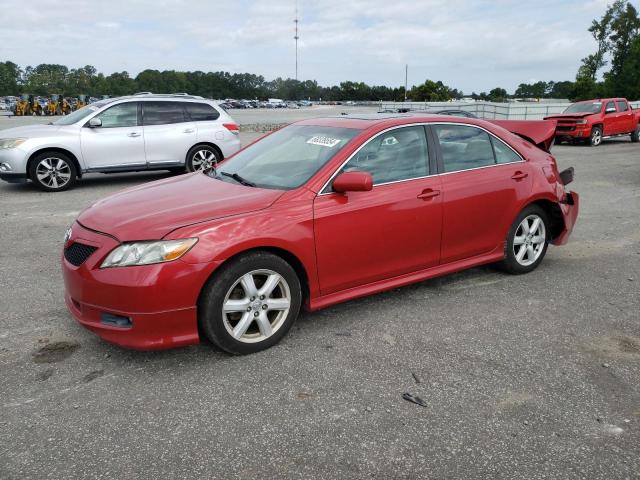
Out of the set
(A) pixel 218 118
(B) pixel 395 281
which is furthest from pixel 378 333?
(A) pixel 218 118

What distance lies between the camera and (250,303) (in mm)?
3580

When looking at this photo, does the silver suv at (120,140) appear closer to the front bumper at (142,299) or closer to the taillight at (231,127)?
the taillight at (231,127)

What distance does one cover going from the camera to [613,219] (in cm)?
780

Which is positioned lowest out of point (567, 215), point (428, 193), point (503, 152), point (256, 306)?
point (256, 306)

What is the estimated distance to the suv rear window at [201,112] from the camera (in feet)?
36.4

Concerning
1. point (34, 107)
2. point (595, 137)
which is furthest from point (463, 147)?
point (34, 107)

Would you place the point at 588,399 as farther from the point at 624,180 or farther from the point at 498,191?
the point at 624,180

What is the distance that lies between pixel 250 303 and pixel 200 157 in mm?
8123

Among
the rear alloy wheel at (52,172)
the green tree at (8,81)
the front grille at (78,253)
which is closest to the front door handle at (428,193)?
the front grille at (78,253)

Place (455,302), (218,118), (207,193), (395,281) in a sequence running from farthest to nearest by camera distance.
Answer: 1. (218,118)
2. (455,302)
3. (395,281)
4. (207,193)

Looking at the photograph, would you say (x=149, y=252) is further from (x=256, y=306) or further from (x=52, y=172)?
(x=52, y=172)

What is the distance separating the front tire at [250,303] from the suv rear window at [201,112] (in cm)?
824

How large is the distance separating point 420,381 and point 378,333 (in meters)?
0.73

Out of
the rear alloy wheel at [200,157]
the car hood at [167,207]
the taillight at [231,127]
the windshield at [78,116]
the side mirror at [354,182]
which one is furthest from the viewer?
the taillight at [231,127]
